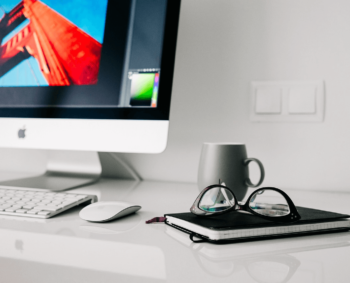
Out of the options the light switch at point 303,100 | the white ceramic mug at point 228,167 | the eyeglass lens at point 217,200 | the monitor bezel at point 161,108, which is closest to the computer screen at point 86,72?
the monitor bezel at point 161,108

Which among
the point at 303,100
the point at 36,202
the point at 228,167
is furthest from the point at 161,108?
the point at 303,100

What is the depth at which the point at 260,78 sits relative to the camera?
90 cm

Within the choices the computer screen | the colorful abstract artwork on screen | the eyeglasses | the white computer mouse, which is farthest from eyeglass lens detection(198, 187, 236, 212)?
the colorful abstract artwork on screen

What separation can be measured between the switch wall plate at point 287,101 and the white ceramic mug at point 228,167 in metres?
0.26

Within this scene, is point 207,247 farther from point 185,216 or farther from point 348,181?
point 348,181

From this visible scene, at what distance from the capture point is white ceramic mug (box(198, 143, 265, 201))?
65cm

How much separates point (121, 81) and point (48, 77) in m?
0.19

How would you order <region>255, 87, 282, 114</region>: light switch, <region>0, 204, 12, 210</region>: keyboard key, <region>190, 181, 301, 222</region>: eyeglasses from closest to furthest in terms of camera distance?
<region>190, 181, 301, 222</region>: eyeglasses, <region>0, 204, 12, 210</region>: keyboard key, <region>255, 87, 282, 114</region>: light switch

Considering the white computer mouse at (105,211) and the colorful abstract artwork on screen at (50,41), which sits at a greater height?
the colorful abstract artwork on screen at (50,41)

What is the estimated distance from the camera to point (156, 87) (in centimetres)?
71

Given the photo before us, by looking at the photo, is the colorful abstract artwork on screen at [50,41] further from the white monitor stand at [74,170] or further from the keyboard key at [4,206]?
the keyboard key at [4,206]

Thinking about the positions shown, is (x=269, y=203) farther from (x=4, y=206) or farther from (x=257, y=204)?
(x=4, y=206)

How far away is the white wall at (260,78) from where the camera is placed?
0.86m

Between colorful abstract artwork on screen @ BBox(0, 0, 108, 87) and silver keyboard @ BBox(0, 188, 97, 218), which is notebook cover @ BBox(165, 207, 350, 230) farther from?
colorful abstract artwork on screen @ BBox(0, 0, 108, 87)
